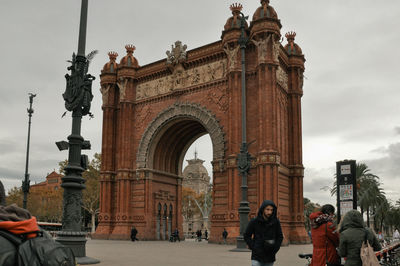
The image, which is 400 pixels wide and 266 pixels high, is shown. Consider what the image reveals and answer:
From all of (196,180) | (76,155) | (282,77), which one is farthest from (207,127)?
(196,180)

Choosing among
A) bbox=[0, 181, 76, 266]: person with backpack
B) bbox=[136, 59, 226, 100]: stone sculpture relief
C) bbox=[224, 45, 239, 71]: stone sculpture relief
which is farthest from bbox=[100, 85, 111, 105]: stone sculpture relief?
bbox=[0, 181, 76, 266]: person with backpack

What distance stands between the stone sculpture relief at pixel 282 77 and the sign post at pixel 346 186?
21.4m

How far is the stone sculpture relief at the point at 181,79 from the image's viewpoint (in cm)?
3312

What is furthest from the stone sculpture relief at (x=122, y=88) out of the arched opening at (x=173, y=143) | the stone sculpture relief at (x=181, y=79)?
the arched opening at (x=173, y=143)

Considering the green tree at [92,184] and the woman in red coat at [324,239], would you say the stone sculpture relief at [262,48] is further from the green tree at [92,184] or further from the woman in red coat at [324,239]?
the green tree at [92,184]

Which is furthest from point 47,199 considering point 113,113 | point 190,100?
point 190,100

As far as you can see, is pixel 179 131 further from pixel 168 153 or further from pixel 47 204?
pixel 47 204

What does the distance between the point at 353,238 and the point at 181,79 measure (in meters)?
29.5

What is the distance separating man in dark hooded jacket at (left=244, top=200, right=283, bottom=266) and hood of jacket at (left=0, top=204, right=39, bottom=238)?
14.2ft

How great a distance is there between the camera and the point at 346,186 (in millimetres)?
11016

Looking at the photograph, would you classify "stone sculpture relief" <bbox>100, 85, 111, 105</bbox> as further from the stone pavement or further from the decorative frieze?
the stone pavement

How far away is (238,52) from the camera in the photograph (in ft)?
102

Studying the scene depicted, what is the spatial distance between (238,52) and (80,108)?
20415mm

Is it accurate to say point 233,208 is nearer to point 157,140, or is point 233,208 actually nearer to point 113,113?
point 157,140
